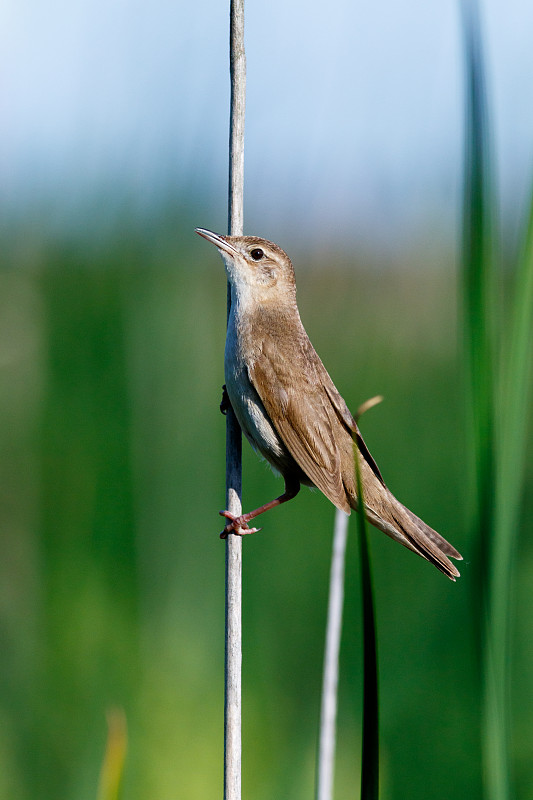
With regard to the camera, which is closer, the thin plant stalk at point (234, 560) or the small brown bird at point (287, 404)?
the thin plant stalk at point (234, 560)

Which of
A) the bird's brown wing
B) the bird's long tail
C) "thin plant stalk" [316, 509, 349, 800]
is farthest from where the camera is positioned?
the bird's brown wing

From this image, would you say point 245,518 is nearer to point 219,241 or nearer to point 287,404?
point 287,404

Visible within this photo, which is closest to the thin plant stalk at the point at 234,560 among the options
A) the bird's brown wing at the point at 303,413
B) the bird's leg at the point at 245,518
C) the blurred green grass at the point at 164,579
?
the bird's leg at the point at 245,518

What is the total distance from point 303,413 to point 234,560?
0.70 metres

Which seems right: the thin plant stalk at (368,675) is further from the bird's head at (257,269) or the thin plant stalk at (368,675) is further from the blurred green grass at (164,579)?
the blurred green grass at (164,579)

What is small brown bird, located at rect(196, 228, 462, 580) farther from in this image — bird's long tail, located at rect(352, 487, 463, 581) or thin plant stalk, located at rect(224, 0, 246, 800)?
thin plant stalk, located at rect(224, 0, 246, 800)

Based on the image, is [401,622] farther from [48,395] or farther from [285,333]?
[48,395]

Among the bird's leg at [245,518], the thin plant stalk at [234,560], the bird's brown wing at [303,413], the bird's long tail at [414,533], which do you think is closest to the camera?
the thin plant stalk at [234,560]

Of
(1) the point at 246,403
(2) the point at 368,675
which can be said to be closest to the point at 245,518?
(1) the point at 246,403

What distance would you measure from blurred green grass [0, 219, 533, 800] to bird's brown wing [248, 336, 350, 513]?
46cm

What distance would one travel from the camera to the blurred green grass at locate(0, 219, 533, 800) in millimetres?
2570

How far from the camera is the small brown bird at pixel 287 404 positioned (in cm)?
210

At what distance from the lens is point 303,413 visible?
2176 millimetres

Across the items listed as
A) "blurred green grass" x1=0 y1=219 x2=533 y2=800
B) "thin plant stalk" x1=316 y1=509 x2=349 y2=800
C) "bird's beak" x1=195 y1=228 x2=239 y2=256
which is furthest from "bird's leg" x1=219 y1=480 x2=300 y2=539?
"bird's beak" x1=195 y1=228 x2=239 y2=256
